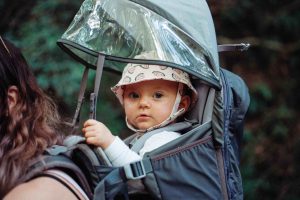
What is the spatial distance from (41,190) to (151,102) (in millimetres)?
707

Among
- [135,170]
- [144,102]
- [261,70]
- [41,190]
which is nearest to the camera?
[41,190]

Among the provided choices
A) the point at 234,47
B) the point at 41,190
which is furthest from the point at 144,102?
the point at 41,190

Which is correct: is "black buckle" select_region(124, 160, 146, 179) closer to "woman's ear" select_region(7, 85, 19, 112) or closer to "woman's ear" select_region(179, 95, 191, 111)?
"woman's ear" select_region(7, 85, 19, 112)

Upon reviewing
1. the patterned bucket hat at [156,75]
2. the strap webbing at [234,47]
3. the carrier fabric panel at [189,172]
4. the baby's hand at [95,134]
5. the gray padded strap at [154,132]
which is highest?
the strap webbing at [234,47]

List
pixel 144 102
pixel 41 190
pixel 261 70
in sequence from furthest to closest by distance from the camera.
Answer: pixel 261 70, pixel 144 102, pixel 41 190

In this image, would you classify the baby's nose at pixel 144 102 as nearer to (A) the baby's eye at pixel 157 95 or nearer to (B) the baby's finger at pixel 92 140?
(A) the baby's eye at pixel 157 95

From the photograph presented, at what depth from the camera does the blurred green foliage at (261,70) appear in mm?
5191

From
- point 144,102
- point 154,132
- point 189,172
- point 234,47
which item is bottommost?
point 189,172

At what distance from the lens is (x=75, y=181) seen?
1.83 meters

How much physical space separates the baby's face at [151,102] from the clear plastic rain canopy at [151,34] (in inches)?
6.7

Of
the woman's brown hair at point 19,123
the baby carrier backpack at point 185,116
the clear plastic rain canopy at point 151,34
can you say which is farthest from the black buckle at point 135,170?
the clear plastic rain canopy at point 151,34

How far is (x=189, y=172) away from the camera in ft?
6.49

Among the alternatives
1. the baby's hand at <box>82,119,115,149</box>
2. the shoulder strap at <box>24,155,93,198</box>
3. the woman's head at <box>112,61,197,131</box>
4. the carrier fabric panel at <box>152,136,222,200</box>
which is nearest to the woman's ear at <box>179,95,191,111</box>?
the woman's head at <box>112,61,197,131</box>

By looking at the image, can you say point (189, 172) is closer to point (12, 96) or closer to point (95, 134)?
point (95, 134)
